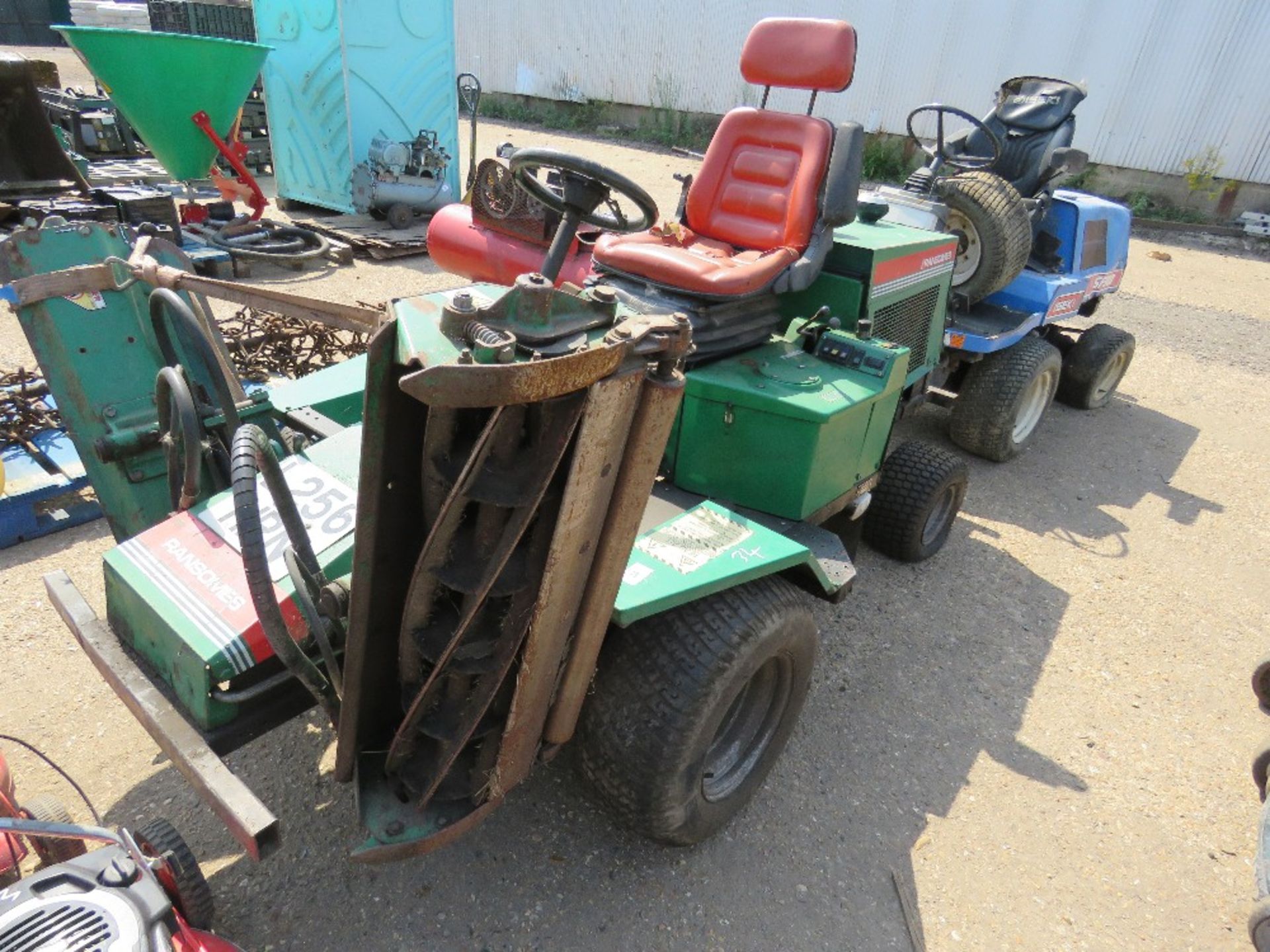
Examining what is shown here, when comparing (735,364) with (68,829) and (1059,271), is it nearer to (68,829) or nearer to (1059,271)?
(68,829)

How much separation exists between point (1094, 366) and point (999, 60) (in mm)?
9342

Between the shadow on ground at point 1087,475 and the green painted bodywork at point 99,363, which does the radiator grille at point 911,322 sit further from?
the green painted bodywork at point 99,363

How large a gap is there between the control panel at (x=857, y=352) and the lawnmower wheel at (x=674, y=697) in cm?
105

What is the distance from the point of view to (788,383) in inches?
102

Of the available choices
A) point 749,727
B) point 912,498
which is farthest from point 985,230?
point 749,727

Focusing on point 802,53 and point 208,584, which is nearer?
point 208,584

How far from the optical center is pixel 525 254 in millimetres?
4840

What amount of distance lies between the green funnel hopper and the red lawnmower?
19.9ft

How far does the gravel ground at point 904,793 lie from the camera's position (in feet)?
6.45

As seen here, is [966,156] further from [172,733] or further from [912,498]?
[172,733]

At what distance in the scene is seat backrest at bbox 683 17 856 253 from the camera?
309 cm

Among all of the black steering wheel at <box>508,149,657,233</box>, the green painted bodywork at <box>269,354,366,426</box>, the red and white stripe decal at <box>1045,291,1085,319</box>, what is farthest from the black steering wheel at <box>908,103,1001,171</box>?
the green painted bodywork at <box>269,354,366,426</box>

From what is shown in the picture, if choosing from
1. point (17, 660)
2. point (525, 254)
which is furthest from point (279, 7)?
point (17, 660)

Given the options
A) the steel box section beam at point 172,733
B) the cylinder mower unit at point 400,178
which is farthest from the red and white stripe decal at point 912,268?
the cylinder mower unit at point 400,178
